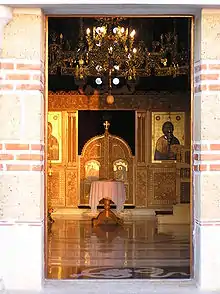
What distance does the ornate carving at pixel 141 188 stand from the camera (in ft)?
41.3

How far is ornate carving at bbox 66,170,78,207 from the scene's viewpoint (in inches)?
496

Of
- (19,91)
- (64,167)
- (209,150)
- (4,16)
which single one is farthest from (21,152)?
(64,167)

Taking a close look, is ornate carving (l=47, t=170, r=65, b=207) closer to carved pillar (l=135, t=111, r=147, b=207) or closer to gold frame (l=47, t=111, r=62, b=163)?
gold frame (l=47, t=111, r=62, b=163)

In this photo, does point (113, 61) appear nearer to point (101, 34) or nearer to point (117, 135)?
point (101, 34)

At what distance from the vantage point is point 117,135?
12.8 metres

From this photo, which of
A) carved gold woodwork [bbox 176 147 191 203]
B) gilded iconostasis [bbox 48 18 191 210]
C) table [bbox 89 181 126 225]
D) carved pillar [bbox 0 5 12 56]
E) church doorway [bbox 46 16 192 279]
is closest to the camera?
carved pillar [bbox 0 5 12 56]

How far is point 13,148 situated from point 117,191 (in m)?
7.20

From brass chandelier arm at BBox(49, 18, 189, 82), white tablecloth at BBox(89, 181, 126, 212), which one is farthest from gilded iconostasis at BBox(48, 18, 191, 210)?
white tablecloth at BBox(89, 181, 126, 212)

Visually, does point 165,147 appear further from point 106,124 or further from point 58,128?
point 58,128

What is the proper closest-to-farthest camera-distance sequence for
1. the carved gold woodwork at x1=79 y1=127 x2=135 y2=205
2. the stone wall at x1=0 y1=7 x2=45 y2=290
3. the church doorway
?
1. the stone wall at x1=0 y1=7 x2=45 y2=290
2. the church doorway
3. the carved gold woodwork at x1=79 y1=127 x2=135 y2=205

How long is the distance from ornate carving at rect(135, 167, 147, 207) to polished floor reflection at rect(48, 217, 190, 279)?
1.10 meters

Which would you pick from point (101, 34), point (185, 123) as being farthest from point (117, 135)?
point (101, 34)

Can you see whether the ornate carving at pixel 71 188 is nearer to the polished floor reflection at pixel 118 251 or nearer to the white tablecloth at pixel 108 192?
the polished floor reflection at pixel 118 251

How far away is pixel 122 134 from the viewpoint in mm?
12734
